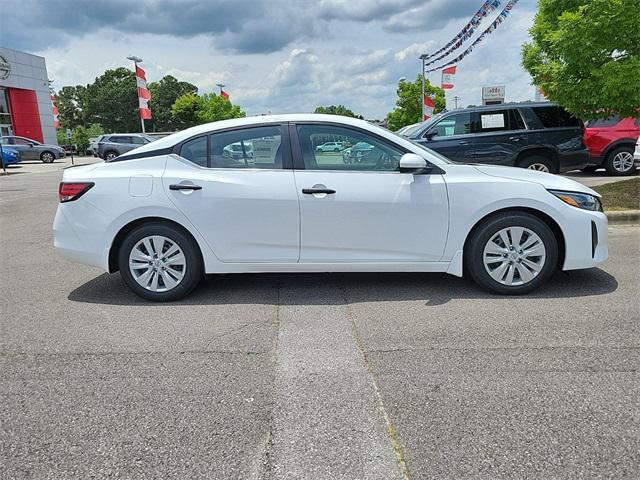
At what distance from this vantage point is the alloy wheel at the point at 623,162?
11724 mm

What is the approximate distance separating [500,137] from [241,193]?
730 cm

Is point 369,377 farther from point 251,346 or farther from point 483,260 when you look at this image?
point 483,260

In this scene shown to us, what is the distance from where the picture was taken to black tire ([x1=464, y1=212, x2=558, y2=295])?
4105 millimetres

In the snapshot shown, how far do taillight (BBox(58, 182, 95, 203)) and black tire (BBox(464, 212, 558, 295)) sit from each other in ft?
11.0

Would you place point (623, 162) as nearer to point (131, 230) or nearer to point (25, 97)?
point (131, 230)

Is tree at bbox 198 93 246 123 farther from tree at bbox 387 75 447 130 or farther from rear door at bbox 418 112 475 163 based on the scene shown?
rear door at bbox 418 112 475 163

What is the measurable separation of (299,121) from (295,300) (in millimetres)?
1584

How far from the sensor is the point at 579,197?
164 inches

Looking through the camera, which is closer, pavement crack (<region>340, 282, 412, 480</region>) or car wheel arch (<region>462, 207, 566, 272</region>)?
pavement crack (<region>340, 282, 412, 480</region>)

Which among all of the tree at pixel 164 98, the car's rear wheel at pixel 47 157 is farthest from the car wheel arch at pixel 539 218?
the tree at pixel 164 98

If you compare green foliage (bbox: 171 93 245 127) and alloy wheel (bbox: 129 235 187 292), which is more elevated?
green foliage (bbox: 171 93 245 127)

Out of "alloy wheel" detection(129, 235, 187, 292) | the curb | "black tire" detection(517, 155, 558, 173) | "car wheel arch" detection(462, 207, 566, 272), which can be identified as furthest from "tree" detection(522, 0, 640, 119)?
"alloy wheel" detection(129, 235, 187, 292)

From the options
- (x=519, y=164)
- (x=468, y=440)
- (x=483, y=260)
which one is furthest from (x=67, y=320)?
(x=519, y=164)

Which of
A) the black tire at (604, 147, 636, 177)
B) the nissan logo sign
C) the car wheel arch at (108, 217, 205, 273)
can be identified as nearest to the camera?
the car wheel arch at (108, 217, 205, 273)
